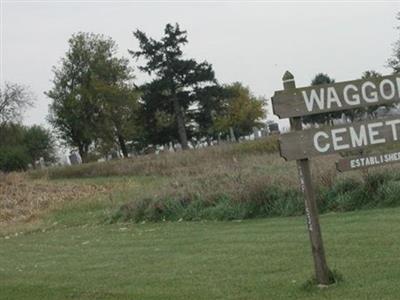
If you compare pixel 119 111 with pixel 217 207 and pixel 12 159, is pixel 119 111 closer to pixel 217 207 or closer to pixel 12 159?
pixel 12 159

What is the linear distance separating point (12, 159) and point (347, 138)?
65852 millimetres

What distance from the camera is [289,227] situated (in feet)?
44.1

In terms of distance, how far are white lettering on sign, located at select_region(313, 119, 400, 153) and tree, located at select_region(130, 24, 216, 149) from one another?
60.1 m

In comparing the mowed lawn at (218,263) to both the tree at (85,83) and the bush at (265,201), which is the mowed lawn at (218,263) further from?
the tree at (85,83)

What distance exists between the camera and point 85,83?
72375 mm

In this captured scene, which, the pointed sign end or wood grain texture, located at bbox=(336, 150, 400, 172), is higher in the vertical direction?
the pointed sign end

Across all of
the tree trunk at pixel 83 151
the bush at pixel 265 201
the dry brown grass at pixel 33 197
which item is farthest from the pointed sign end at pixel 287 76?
the tree trunk at pixel 83 151

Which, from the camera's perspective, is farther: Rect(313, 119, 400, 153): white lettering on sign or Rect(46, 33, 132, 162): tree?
A: Rect(46, 33, 132, 162): tree

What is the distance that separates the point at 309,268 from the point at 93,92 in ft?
203

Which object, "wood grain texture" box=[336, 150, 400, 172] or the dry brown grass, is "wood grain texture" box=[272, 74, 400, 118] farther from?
the dry brown grass

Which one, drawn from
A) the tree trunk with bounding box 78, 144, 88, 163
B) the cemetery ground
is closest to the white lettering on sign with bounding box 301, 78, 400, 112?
the cemetery ground

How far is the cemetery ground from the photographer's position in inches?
336

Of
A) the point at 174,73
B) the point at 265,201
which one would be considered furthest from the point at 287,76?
the point at 174,73

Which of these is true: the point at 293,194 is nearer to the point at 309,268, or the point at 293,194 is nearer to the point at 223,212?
the point at 223,212
